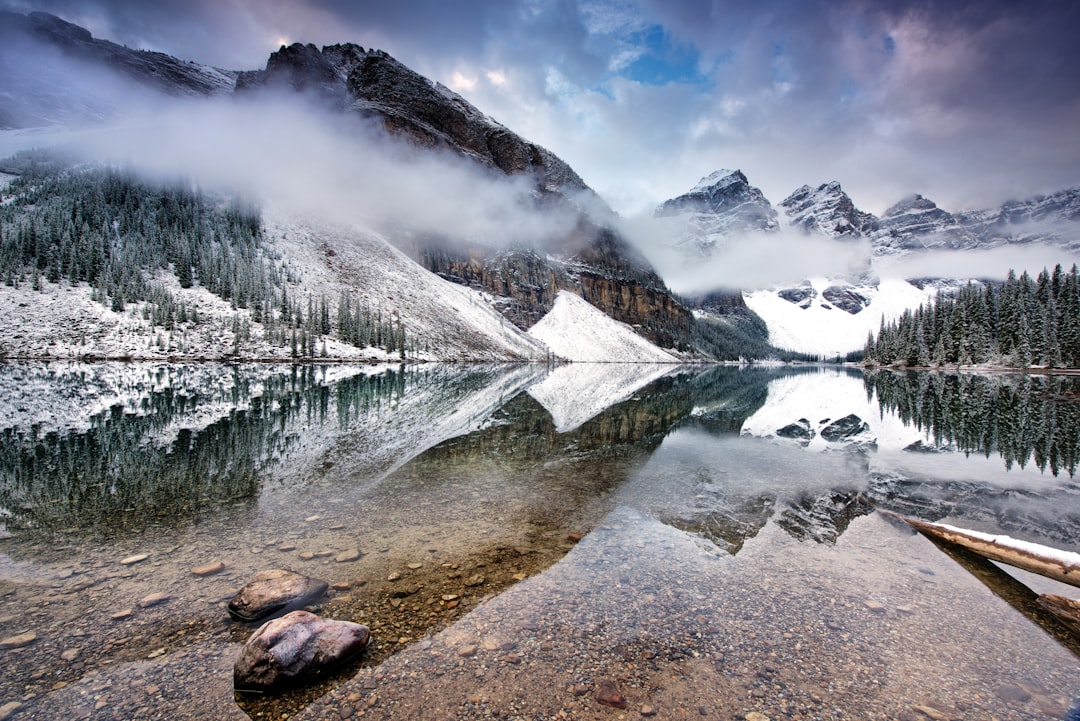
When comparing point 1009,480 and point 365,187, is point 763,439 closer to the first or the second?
point 1009,480

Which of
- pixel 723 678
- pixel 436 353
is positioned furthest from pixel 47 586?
pixel 436 353

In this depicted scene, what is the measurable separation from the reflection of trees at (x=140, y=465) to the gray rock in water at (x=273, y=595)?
4.59 meters

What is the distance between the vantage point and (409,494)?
12.4 m

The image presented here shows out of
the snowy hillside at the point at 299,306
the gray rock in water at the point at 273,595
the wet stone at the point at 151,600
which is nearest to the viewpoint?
the gray rock in water at the point at 273,595

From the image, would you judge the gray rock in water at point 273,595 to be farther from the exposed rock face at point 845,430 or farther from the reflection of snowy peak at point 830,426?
the exposed rock face at point 845,430

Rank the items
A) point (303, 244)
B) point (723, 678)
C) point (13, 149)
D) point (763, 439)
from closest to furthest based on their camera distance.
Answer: point (723, 678) → point (763, 439) → point (303, 244) → point (13, 149)

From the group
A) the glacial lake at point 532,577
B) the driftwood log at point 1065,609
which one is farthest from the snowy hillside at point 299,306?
the driftwood log at point 1065,609

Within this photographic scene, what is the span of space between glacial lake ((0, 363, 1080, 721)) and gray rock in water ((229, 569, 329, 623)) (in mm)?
258

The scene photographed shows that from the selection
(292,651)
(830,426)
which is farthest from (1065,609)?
(830,426)

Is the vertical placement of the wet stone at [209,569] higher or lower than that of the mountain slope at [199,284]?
lower

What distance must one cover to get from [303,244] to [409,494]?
439 feet

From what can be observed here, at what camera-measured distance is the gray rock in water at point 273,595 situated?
6332 mm

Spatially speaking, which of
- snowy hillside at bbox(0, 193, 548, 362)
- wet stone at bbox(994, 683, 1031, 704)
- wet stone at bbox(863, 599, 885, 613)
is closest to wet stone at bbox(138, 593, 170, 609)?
wet stone at bbox(863, 599, 885, 613)

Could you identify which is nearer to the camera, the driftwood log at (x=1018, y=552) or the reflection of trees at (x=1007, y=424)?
the driftwood log at (x=1018, y=552)
